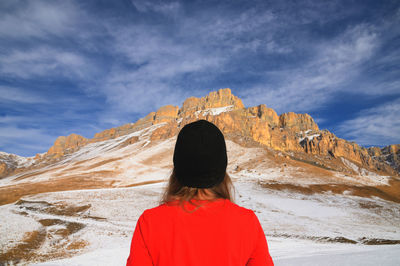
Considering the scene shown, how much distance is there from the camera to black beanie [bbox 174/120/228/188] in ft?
5.41

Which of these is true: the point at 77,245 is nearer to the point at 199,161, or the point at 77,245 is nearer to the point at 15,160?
the point at 199,161

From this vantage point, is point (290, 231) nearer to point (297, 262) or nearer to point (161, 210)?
point (297, 262)

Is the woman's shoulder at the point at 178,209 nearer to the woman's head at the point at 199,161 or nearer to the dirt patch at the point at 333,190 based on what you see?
the woman's head at the point at 199,161

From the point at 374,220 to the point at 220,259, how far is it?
30.5 metres

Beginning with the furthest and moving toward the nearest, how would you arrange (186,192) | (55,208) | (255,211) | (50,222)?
1. (55,208)
2. (255,211)
3. (50,222)
4. (186,192)

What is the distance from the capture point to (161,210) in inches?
63.5

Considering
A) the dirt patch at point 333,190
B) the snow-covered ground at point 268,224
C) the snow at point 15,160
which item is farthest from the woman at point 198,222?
the snow at point 15,160

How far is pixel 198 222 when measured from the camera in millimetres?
1546

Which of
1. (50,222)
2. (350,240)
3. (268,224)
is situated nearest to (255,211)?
(268,224)

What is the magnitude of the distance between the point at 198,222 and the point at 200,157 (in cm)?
46

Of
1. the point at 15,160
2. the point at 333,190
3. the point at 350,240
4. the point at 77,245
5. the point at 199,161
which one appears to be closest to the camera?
the point at 199,161

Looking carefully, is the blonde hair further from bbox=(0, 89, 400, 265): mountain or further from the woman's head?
bbox=(0, 89, 400, 265): mountain

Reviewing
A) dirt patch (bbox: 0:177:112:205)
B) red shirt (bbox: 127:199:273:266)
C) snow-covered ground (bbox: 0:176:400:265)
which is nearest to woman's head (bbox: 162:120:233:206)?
red shirt (bbox: 127:199:273:266)

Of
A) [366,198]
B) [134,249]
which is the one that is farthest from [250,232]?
[366,198]
